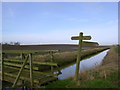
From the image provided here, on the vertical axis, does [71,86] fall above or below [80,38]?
below

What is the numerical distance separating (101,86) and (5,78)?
5412mm

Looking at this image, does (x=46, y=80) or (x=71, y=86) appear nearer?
(x=71, y=86)

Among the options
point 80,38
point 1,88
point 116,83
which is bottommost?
point 1,88

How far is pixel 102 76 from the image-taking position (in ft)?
22.2

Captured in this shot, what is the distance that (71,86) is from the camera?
231 inches

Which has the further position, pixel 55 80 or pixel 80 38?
pixel 55 80

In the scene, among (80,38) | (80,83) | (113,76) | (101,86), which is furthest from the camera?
(113,76)

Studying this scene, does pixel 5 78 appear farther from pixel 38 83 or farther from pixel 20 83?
pixel 38 83

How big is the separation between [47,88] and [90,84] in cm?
204

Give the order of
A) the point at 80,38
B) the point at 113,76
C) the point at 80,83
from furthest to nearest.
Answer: the point at 113,76 < the point at 80,38 < the point at 80,83

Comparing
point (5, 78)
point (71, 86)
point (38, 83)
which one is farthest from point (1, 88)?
point (71, 86)

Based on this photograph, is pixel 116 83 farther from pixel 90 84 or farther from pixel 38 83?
pixel 38 83

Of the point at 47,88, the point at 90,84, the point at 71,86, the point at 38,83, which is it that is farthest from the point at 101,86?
the point at 38,83

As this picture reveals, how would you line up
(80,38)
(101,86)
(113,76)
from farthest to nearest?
1. (113,76)
2. (80,38)
3. (101,86)
